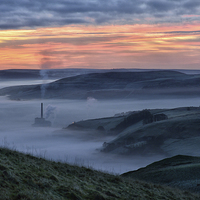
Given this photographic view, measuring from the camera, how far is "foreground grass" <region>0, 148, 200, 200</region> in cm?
1236

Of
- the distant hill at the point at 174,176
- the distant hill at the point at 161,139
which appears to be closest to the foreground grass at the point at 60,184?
the distant hill at the point at 174,176

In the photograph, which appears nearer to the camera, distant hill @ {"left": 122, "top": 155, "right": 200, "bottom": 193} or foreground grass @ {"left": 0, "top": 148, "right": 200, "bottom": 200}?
foreground grass @ {"left": 0, "top": 148, "right": 200, "bottom": 200}

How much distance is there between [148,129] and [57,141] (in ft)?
281

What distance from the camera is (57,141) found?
183625 mm

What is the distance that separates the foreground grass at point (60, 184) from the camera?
1236 centimetres

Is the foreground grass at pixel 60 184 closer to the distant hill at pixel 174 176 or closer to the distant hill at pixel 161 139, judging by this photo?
the distant hill at pixel 174 176

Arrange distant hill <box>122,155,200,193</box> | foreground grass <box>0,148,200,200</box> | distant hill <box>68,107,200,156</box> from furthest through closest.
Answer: distant hill <box>68,107,200,156</box>
distant hill <box>122,155,200,193</box>
foreground grass <box>0,148,200,200</box>

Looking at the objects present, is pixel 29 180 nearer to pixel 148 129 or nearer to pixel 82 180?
pixel 82 180

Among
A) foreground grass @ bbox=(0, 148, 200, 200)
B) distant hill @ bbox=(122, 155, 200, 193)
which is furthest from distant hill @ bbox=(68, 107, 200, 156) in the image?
foreground grass @ bbox=(0, 148, 200, 200)

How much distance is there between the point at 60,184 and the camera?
46.4ft

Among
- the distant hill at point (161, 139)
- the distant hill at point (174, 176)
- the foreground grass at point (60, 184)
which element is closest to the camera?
the foreground grass at point (60, 184)

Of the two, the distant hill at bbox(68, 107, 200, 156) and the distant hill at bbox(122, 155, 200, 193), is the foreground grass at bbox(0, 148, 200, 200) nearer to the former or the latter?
the distant hill at bbox(122, 155, 200, 193)

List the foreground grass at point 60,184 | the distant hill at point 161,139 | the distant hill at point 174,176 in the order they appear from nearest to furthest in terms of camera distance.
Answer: the foreground grass at point 60,184, the distant hill at point 174,176, the distant hill at point 161,139

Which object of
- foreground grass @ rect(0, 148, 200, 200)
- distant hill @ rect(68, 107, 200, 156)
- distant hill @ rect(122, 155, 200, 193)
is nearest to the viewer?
foreground grass @ rect(0, 148, 200, 200)
